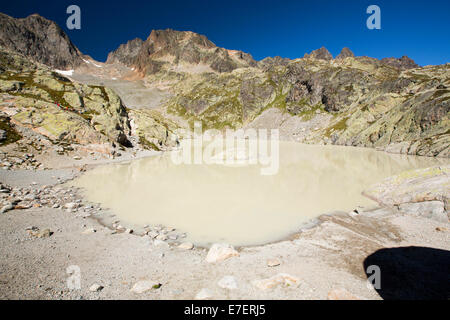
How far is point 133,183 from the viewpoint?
24.9 metres

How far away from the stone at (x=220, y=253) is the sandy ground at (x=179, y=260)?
28cm

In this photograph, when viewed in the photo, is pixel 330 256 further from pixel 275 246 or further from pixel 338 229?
pixel 338 229

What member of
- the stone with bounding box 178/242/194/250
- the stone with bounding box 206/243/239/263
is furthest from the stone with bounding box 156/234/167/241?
the stone with bounding box 206/243/239/263

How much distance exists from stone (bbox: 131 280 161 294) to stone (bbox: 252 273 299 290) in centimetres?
354

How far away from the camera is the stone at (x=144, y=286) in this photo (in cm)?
711

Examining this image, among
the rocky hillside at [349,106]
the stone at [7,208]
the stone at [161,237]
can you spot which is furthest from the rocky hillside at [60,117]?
the rocky hillside at [349,106]

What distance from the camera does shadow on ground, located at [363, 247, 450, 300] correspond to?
6.95m

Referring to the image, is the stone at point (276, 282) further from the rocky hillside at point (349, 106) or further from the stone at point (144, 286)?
the rocky hillside at point (349, 106)

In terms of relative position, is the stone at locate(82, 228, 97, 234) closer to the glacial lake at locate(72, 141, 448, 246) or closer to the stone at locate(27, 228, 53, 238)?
the stone at locate(27, 228, 53, 238)

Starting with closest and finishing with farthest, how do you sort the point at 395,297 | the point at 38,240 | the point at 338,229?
the point at 395,297
the point at 38,240
the point at 338,229

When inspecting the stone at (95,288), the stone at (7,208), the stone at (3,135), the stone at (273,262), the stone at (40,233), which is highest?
the stone at (3,135)

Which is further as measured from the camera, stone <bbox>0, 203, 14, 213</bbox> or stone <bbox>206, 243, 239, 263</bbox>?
stone <bbox>0, 203, 14, 213</bbox>

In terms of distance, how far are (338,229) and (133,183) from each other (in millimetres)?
21905
